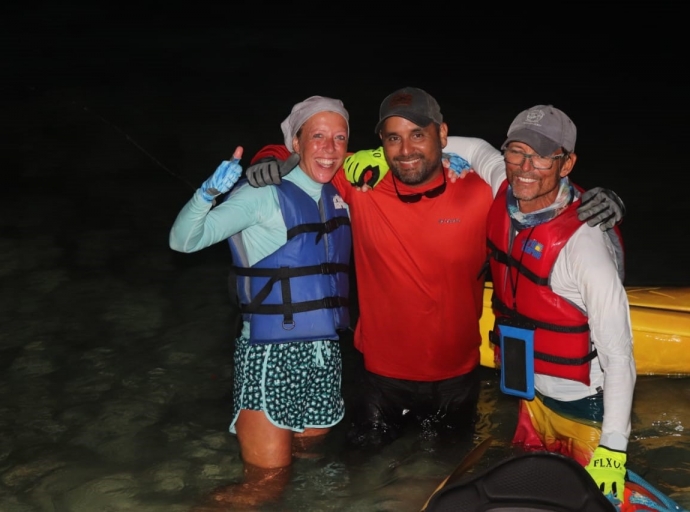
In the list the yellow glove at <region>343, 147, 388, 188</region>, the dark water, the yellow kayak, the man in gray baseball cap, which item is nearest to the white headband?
the yellow glove at <region>343, 147, 388, 188</region>

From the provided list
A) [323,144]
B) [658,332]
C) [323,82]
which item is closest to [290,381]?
[323,144]

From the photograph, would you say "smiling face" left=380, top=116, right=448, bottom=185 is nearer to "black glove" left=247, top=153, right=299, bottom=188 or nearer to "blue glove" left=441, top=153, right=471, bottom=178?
"blue glove" left=441, top=153, right=471, bottom=178

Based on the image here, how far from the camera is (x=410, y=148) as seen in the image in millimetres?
3480

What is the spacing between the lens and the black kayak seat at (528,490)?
7.34ft

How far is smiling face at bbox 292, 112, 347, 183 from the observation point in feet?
11.5

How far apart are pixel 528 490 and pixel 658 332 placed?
2558 millimetres

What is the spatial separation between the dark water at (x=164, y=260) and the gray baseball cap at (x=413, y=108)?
148 centimetres

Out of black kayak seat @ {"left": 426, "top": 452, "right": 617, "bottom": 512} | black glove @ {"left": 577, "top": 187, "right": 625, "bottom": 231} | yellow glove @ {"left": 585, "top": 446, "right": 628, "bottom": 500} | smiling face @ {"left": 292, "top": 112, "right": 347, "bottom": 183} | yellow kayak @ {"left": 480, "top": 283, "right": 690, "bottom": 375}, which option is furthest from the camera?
yellow kayak @ {"left": 480, "top": 283, "right": 690, "bottom": 375}

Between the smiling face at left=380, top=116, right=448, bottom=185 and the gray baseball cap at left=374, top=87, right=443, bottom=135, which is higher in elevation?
the gray baseball cap at left=374, top=87, right=443, bottom=135

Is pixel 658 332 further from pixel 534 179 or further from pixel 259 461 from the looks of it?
pixel 259 461

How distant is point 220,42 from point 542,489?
1190 cm

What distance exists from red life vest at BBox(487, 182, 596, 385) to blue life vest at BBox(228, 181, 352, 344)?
693mm

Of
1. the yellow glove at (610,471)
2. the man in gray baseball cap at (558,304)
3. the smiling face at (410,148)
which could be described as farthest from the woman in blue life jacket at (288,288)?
the yellow glove at (610,471)

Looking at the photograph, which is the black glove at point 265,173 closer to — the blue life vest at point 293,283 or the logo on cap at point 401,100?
the blue life vest at point 293,283
